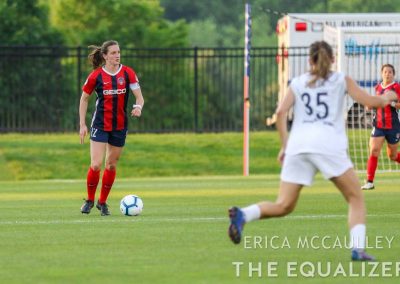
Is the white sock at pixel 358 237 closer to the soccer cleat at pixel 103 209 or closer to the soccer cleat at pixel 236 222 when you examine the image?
the soccer cleat at pixel 236 222

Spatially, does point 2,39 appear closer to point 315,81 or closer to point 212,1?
point 315,81

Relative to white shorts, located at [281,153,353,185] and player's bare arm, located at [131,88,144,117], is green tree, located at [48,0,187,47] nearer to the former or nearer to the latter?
player's bare arm, located at [131,88,144,117]

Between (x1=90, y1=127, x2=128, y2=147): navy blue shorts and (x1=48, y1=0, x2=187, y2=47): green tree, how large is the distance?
3803cm

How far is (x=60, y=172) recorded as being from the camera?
31438 mm

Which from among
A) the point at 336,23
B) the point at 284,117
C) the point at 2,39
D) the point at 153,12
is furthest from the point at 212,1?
the point at 284,117

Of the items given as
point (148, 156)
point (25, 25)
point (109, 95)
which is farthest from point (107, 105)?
point (25, 25)

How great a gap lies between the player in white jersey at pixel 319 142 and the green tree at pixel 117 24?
43339 millimetres

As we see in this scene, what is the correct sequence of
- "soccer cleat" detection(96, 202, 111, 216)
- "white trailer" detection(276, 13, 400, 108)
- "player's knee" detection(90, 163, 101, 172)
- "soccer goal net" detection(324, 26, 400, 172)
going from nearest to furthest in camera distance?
1. "player's knee" detection(90, 163, 101, 172)
2. "soccer cleat" detection(96, 202, 111, 216)
3. "soccer goal net" detection(324, 26, 400, 172)
4. "white trailer" detection(276, 13, 400, 108)

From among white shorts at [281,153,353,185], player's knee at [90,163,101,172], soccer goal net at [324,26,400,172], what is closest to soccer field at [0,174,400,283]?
player's knee at [90,163,101,172]

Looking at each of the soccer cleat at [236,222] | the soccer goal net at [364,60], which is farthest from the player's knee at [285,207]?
the soccer goal net at [364,60]

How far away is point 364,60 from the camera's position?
33500 mm

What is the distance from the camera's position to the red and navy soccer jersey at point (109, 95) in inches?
669

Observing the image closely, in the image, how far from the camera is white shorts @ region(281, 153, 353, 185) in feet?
38.4

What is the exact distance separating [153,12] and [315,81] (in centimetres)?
5138
